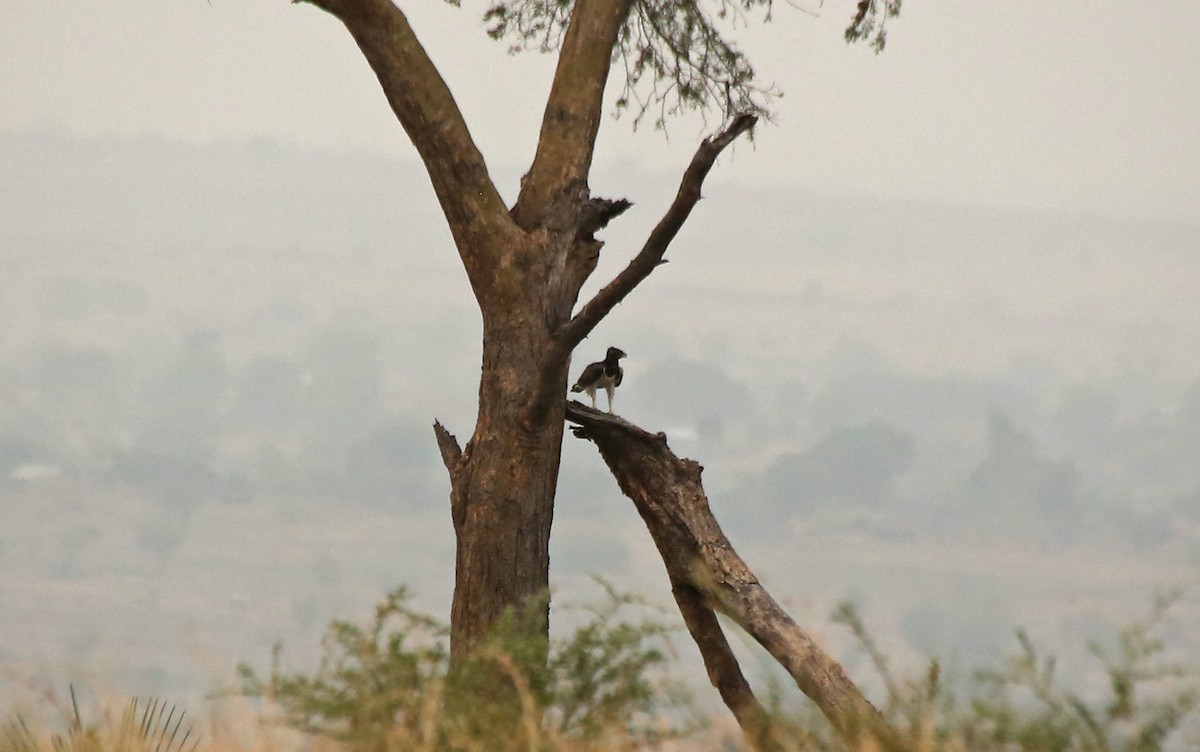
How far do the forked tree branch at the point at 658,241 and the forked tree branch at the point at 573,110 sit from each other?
82 centimetres

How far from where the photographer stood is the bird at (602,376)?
27.7 feet

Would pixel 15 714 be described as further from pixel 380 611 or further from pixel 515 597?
pixel 515 597

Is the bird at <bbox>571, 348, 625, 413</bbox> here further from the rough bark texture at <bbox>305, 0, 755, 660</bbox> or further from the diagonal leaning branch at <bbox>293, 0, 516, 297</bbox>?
the diagonal leaning branch at <bbox>293, 0, 516, 297</bbox>

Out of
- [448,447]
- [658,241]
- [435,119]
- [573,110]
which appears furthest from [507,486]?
[573,110]

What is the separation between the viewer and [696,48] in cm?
977

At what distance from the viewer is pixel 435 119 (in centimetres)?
748

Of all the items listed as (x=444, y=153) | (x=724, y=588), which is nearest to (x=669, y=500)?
(x=724, y=588)

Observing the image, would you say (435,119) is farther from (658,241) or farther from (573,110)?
(658,241)

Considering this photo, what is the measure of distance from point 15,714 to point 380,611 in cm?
159

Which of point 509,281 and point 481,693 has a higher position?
point 509,281

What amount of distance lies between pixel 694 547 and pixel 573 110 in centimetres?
274

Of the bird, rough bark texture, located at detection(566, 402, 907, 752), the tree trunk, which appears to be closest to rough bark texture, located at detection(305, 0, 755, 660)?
the tree trunk

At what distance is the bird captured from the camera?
8453 mm

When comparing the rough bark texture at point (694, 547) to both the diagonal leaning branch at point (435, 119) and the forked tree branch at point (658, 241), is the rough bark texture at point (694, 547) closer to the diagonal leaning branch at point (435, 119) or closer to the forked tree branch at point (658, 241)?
the forked tree branch at point (658, 241)
